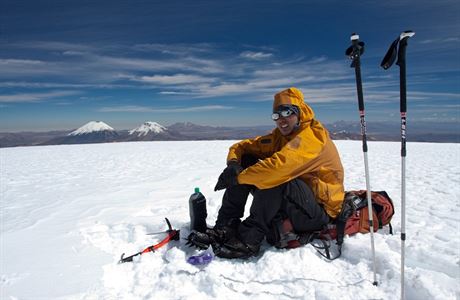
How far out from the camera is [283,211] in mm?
3512

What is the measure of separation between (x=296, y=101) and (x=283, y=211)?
4.29ft

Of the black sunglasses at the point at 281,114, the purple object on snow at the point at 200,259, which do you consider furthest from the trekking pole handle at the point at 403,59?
the purple object on snow at the point at 200,259

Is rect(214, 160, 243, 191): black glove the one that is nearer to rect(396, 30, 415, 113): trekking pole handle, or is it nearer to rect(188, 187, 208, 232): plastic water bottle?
rect(188, 187, 208, 232): plastic water bottle

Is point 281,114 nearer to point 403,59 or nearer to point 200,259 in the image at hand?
point 403,59

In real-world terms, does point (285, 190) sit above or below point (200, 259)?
above

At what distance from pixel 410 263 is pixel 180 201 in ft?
13.5

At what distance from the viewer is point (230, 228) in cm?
372

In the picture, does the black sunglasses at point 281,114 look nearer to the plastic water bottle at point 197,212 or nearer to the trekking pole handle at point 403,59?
the trekking pole handle at point 403,59

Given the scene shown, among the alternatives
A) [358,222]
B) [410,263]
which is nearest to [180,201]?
[358,222]

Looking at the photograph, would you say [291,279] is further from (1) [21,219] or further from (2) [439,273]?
(1) [21,219]

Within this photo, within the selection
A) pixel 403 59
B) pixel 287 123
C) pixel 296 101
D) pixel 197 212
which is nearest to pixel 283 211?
pixel 287 123

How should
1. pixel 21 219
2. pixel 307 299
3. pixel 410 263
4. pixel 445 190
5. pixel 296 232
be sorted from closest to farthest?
pixel 307 299 < pixel 410 263 < pixel 296 232 < pixel 21 219 < pixel 445 190

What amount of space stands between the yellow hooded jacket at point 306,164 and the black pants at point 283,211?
132 millimetres

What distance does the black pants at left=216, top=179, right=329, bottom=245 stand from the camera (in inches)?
132
